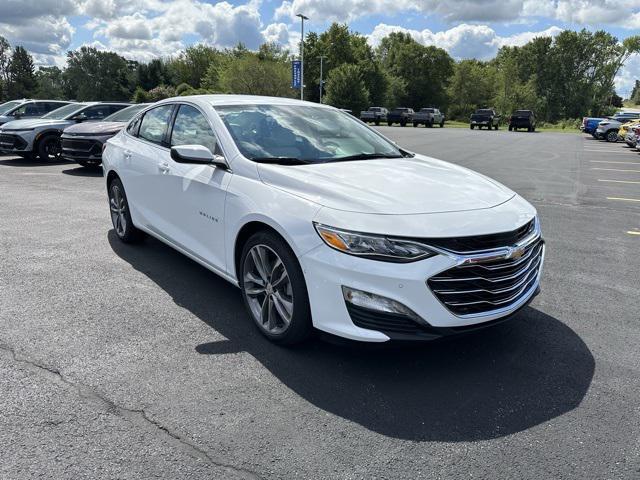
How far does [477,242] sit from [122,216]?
432 centimetres

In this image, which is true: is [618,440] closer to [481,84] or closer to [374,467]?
[374,467]

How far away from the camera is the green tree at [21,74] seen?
10032cm

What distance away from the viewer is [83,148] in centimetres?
1212

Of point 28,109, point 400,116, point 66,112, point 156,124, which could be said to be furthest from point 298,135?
point 400,116

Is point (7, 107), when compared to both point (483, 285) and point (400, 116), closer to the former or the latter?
point (483, 285)

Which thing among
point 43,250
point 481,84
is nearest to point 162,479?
point 43,250

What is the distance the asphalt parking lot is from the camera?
2.49m

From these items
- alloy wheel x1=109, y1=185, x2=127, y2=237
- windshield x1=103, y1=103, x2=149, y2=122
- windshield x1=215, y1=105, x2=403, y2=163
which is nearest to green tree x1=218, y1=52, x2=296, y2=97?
windshield x1=103, y1=103, x2=149, y2=122

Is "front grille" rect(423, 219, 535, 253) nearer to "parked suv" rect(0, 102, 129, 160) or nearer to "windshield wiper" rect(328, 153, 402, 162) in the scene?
"windshield wiper" rect(328, 153, 402, 162)

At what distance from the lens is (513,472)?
243 cm

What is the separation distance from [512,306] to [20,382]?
3.04 meters

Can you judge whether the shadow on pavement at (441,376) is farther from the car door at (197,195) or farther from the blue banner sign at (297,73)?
the blue banner sign at (297,73)

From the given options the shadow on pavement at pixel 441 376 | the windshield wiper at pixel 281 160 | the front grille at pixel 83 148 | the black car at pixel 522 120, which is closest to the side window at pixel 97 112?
the front grille at pixel 83 148

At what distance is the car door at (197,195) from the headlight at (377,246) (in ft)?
3.91
